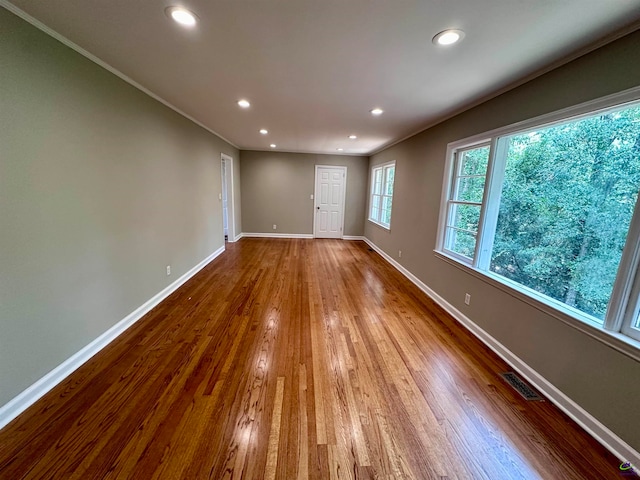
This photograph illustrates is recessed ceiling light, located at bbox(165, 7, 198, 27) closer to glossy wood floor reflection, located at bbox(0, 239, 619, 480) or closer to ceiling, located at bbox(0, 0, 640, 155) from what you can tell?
ceiling, located at bbox(0, 0, 640, 155)

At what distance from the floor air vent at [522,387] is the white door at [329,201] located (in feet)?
18.5

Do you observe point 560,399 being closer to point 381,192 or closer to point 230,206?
point 381,192

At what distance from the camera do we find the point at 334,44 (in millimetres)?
1737

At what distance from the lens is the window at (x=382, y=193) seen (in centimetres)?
562

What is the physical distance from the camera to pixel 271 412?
5.42 ft

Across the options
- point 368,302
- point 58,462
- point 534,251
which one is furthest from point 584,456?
point 58,462

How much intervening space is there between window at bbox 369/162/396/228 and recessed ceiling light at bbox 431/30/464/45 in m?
3.61

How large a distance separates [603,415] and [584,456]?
0.28m

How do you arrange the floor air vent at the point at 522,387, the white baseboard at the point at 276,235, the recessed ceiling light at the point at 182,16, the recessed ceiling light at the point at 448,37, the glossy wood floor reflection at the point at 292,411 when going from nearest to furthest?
the glossy wood floor reflection at the point at 292,411 → the recessed ceiling light at the point at 182,16 → the recessed ceiling light at the point at 448,37 → the floor air vent at the point at 522,387 → the white baseboard at the point at 276,235

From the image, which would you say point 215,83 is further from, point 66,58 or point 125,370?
point 125,370

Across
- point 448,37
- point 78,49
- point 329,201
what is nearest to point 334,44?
point 448,37

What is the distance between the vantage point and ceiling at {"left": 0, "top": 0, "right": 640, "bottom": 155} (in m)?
1.40

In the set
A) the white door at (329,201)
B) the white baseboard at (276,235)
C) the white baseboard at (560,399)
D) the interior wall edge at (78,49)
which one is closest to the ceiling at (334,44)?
the interior wall edge at (78,49)

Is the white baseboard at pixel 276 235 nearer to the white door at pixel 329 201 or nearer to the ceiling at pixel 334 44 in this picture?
the white door at pixel 329 201
